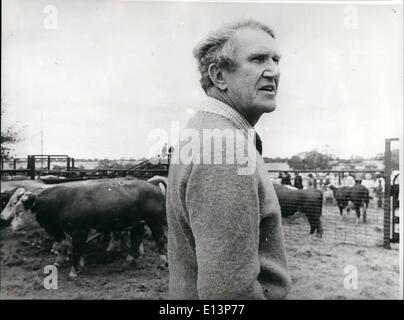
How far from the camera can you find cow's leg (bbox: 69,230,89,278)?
2.20 metres

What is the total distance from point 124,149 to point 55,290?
91 cm

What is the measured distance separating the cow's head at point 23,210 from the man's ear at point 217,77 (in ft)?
6.31

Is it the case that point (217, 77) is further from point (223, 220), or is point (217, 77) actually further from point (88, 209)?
point (88, 209)

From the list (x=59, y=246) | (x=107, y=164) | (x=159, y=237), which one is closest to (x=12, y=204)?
(x=59, y=246)

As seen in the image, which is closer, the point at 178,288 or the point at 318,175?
the point at 178,288

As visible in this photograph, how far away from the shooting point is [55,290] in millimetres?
2053

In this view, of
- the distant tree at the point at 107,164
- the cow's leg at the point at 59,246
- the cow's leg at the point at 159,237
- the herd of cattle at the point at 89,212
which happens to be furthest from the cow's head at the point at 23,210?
the cow's leg at the point at 159,237

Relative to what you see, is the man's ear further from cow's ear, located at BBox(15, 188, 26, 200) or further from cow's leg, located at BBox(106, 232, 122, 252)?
cow's leg, located at BBox(106, 232, 122, 252)

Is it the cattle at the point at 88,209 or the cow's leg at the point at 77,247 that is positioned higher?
the cattle at the point at 88,209

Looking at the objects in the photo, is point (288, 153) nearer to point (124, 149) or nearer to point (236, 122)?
point (124, 149)

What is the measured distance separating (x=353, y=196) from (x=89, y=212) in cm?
212

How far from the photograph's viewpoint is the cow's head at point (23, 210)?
220 centimetres

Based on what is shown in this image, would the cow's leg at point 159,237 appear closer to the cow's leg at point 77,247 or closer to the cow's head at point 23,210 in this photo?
the cow's leg at point 77,247
